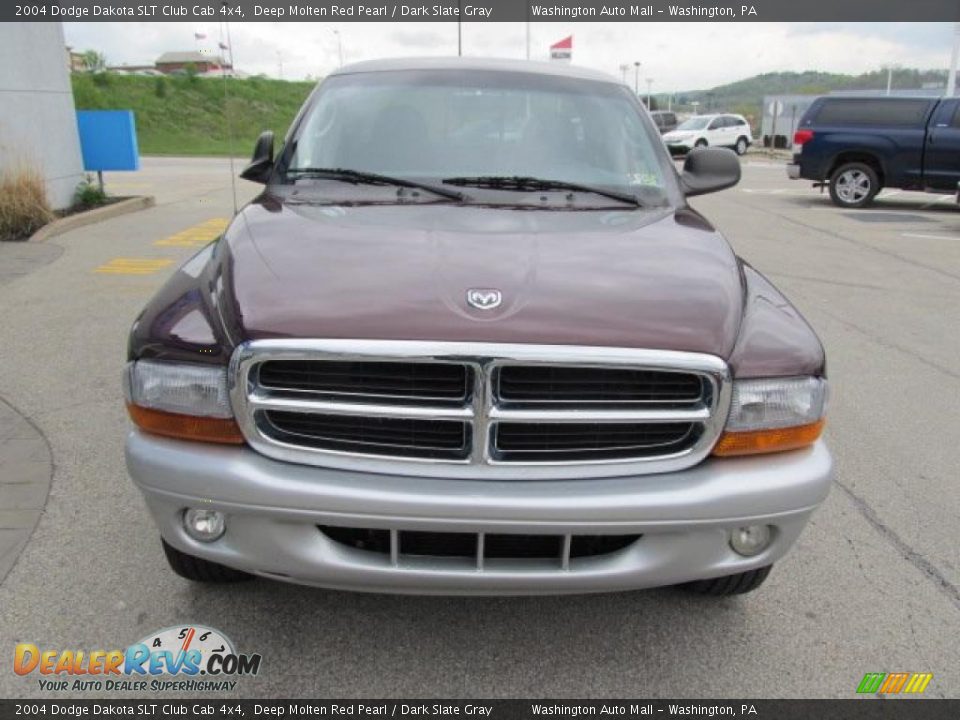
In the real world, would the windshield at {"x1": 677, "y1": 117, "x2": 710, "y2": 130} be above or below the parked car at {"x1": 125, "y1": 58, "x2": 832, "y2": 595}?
above

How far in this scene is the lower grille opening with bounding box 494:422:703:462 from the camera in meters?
2.18

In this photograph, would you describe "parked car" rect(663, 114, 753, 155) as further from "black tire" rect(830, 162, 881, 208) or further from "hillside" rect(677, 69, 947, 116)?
"hillside" rect(677, 69, 947, 116)

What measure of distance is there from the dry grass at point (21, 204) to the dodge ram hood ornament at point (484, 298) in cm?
917

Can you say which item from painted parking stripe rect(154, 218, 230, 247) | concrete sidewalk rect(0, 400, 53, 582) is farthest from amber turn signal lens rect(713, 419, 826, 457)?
painted parking stripe rect(154, 218, 230, 247)

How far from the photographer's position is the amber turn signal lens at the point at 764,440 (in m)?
2.23

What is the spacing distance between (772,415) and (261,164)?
8.83ft

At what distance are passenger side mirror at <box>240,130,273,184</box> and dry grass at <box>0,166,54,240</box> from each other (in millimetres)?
6953

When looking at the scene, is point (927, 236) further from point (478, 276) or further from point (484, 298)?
point (484, 298)

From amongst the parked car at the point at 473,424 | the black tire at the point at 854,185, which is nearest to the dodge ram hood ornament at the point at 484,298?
the parked car at the point at 473,424

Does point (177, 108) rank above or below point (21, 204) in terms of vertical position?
above

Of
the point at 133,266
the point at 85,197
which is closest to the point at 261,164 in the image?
the point at 133,266

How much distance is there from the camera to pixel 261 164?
384cm

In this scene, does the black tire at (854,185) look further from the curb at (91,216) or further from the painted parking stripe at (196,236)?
the curb at (91,216)

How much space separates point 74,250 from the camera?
9070mm
